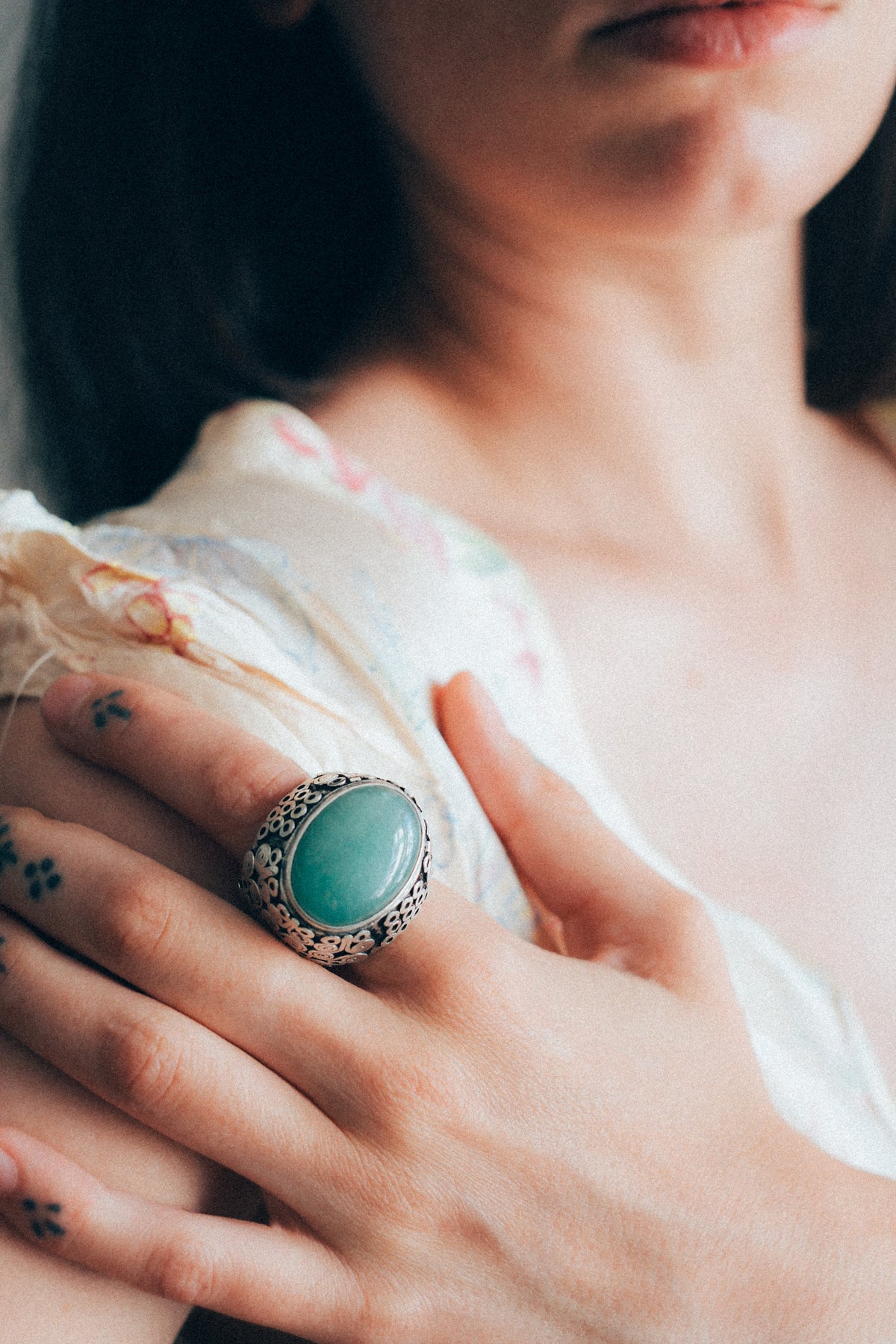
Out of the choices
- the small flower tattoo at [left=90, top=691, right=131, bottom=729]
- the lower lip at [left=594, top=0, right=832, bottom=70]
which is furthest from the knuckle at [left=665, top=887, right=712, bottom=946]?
the lower lip at [left=594, top=0, right=832, bottom=70]

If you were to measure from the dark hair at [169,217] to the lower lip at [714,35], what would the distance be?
354 millimetres

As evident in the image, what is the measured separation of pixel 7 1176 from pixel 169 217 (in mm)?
911

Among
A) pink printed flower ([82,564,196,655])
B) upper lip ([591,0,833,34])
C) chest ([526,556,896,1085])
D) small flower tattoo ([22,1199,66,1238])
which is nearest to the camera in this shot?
small flower tattoo ([22,1199,66,1238])

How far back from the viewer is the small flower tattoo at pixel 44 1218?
0.49 metres

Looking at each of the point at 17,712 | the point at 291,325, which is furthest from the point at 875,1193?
the point at 291,325

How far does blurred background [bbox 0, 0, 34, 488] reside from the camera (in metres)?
0.93

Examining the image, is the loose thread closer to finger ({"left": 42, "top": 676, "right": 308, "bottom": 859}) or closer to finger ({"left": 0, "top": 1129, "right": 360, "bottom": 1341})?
finger ({"left": 42, "top": 676, "right": 308, "bottom": 859})

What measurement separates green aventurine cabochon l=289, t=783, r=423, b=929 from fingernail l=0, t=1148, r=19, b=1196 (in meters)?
0.17

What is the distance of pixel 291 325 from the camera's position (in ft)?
4.01

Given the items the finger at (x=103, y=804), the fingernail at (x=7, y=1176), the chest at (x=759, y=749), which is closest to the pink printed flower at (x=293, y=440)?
the chest at (x=759, y=749)

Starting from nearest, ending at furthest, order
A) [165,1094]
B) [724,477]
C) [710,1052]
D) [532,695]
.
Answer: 1. [165,1094]
2. [710,1052]
3. [532,695]
4. [724,477]

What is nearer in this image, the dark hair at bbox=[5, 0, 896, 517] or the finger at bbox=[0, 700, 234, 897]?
the finger at bbox=[0, 700, 234, 897]

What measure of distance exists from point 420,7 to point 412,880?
2.23 feet

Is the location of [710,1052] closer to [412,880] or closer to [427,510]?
[412,880]
